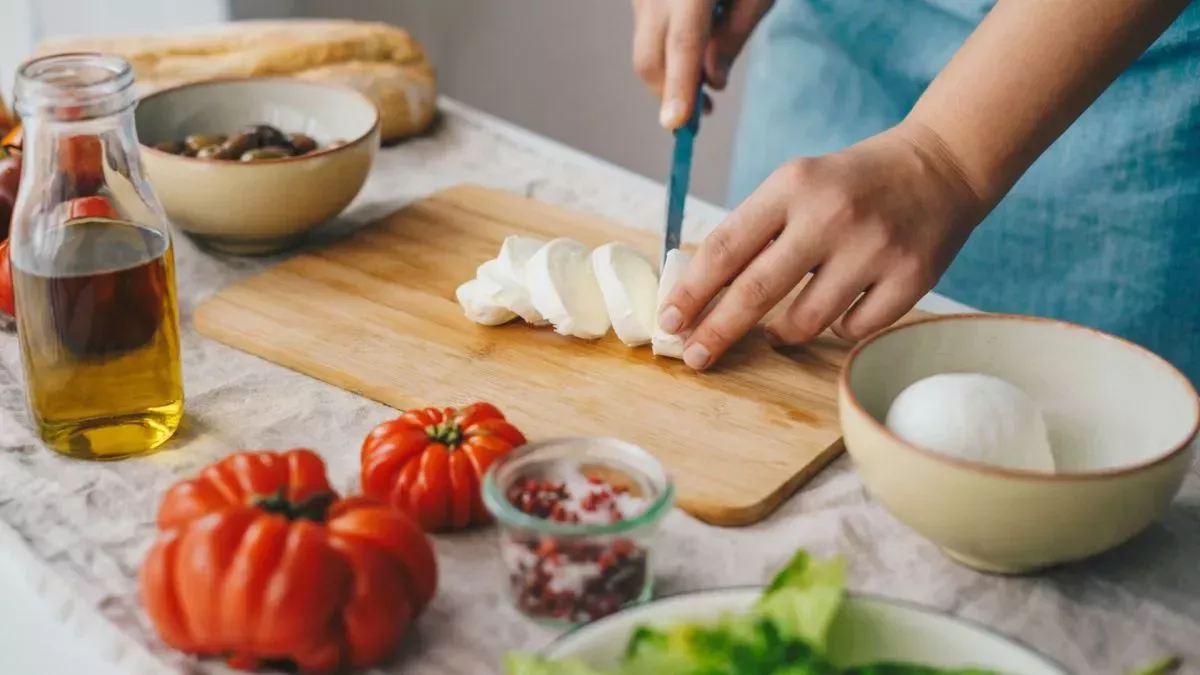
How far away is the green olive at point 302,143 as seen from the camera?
1.43 m

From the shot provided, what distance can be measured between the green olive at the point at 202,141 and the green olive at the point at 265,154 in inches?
2.0

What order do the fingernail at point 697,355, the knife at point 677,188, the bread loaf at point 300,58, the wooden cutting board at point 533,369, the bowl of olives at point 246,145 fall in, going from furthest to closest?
1. the bread loaf at point 300,58
2. the bowl of olives at point 246,145
3. the knife at point 677,188
4. the fingernail at point 697,355
5. the wooden cutting board at point 533,369

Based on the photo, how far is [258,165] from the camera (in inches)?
52.6

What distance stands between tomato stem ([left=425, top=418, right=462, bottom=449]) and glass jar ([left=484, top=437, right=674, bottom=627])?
0.35ft

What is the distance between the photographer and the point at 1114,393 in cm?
98

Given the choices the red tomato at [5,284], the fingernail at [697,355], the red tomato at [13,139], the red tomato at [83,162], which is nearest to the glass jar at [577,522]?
the fingernail at [697,355]

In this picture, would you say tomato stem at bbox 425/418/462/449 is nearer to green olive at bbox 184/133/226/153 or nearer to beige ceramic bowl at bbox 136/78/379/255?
beige ceramic bowl at bbox 136/78/379/255

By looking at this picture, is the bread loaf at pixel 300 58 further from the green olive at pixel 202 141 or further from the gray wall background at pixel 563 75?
the gray wall background at pixel 563 75

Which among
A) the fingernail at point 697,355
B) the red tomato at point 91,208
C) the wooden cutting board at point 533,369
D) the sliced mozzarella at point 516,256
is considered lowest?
the wooden cutting board at point 533,369

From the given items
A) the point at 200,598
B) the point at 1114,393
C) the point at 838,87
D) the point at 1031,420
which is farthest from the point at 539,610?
the point at 838,87

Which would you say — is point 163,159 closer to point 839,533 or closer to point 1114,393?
point 839,533

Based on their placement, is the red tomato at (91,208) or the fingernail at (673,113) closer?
the red tomato at (91,208)

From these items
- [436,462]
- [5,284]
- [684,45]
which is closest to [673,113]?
[684,45]

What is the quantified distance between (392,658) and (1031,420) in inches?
18.1
